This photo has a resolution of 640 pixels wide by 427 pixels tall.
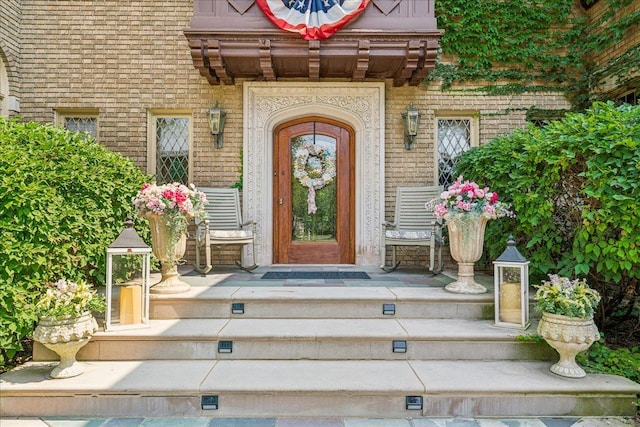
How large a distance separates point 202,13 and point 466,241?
407 centimetres

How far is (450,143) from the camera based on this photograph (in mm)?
5770

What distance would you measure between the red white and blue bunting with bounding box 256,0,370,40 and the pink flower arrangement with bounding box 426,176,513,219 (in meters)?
2.48

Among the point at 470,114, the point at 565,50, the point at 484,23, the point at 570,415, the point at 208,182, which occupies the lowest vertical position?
the point at 570,415

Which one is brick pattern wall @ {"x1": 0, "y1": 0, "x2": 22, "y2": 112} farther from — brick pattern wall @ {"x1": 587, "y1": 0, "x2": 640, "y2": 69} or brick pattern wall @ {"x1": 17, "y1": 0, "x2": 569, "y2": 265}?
brick pattern wall @ {"x1": 587, "y1": 0, "x2": 640, "y2": 69}

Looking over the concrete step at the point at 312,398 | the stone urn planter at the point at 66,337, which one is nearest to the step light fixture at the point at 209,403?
the concrete step at the point at 312,398

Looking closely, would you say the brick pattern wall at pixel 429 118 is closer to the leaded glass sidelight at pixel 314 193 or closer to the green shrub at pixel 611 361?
the leaded glass sidelight at pixel 314 193

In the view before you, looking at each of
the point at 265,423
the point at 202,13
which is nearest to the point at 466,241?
the point at 265,423

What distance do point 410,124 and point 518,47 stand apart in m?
1.96

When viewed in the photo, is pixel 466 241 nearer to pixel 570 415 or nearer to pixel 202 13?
pixel 570 415

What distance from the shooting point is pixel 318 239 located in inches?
222

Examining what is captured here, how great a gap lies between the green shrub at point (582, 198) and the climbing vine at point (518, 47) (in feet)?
6.69

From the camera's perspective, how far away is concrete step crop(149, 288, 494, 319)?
3.37 meters

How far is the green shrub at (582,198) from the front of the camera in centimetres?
290

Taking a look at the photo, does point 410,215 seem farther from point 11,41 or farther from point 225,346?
point 11,41
